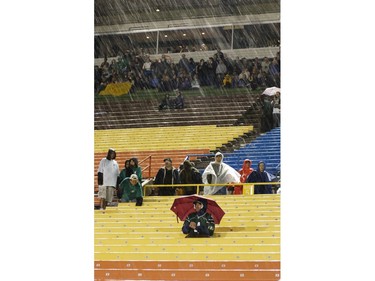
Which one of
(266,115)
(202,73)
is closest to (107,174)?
(202,73)

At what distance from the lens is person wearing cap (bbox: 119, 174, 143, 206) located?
6168 mm

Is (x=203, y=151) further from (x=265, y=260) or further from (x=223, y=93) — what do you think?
(x=265, y=260)

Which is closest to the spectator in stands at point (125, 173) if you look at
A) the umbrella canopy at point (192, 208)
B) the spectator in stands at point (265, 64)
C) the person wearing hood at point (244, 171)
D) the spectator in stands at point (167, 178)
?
the spectator in stands at point (167, 178)

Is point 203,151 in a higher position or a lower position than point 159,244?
higher

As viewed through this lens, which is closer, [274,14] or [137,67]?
[274,14]

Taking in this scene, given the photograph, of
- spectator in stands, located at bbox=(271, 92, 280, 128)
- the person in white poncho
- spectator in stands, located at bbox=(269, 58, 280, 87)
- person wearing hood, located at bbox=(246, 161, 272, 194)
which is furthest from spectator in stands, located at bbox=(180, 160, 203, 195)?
spectator in stands, located at bbox=(269, 58, 280, 87)

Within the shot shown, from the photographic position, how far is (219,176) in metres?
6.00

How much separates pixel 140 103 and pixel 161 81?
0.27 m

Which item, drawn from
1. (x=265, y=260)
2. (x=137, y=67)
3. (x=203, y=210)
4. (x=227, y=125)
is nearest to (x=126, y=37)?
(x=137, y=67)

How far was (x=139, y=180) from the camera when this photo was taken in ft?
20.2

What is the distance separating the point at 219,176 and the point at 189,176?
0.26 metres

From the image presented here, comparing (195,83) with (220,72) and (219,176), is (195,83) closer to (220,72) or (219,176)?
(220,72)

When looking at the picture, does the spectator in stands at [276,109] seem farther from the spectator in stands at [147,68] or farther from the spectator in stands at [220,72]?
the spectator in stands at [147,68]

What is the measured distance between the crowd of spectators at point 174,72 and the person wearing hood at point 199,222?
1106mm
